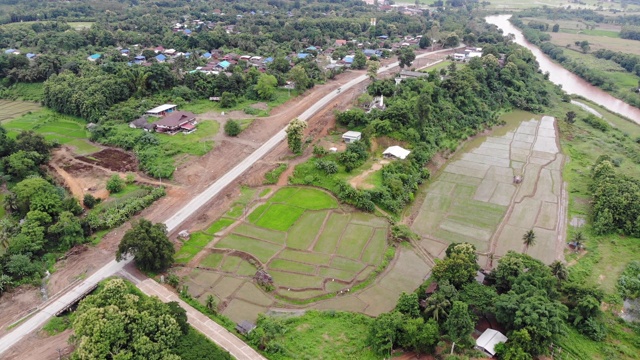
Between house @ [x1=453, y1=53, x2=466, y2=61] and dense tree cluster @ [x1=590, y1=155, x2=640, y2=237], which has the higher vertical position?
house @ [x1=453, y1=53, x2=466, y2=61]

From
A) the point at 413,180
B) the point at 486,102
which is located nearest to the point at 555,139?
the point at 486,102

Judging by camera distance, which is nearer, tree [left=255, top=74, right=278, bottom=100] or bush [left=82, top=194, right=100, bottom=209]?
bush [left=82, top=194, right=100, bottom=209]

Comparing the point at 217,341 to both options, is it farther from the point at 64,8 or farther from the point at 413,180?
the point at 64,8

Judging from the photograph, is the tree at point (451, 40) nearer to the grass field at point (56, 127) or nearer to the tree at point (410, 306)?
the grass field at point (56, 127)

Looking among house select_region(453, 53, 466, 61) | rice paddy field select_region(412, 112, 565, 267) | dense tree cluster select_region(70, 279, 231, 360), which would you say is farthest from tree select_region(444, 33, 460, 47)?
dense tree cluster select_region(70, 279, 231, 360)

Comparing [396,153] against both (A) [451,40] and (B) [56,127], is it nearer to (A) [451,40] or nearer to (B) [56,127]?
(B) [56,127]

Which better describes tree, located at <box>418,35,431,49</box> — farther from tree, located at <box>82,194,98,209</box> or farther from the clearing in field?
tree, located at <box>82,194,98,209</box>
